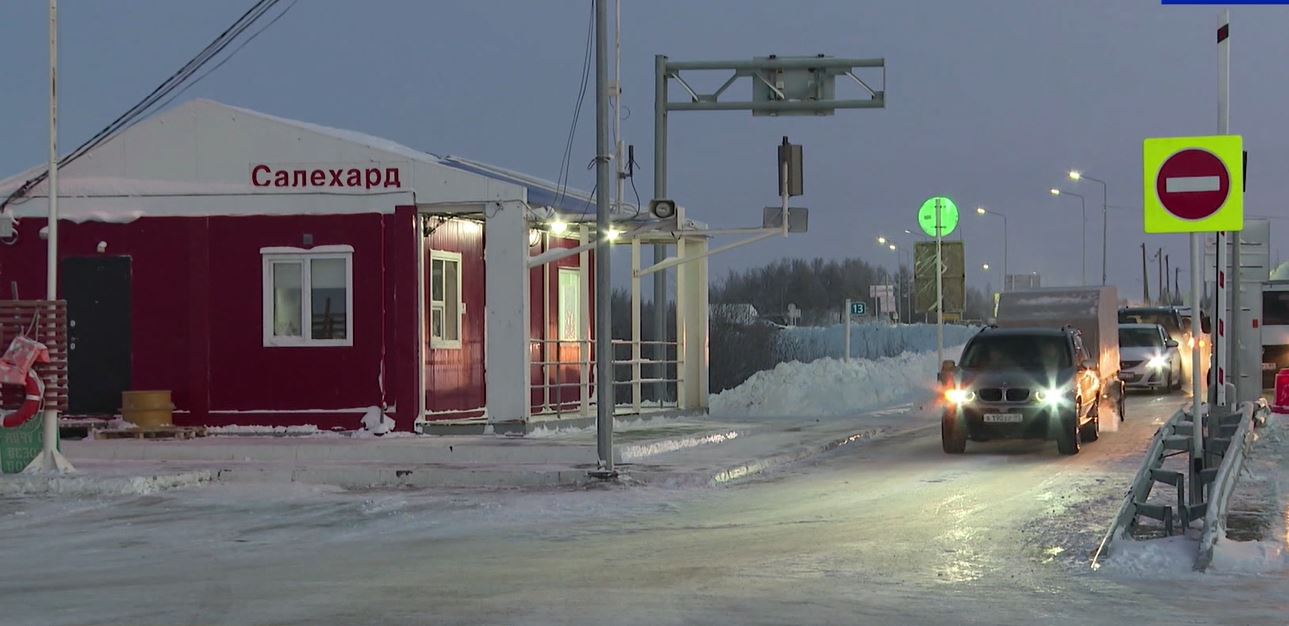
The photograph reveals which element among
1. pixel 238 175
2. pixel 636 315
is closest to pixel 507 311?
pixel 238 175

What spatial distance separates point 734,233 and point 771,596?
15.8 meters

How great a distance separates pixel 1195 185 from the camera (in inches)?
489

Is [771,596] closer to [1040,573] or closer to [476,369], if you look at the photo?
[1040,573]

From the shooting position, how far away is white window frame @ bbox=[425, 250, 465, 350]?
78.0 feet

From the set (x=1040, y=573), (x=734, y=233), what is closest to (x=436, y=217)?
(x=734, y=233)

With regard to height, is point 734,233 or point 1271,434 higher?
point 734,233

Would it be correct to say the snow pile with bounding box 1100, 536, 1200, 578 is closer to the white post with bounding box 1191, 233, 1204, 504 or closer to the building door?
the white post with bounding box 1191, 233, 1204, 504

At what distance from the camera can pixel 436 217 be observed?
932 inches

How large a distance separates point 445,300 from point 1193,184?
14209 mm

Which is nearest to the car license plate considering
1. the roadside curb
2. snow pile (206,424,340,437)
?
the roadside curb

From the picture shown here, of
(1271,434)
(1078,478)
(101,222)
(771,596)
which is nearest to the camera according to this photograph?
(771,596)

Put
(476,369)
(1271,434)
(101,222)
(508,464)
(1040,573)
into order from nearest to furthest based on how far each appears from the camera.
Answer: (1040,573), (508,464), (1271,434), (101,222), (476,369)

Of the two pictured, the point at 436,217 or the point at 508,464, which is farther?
the point at 436,217

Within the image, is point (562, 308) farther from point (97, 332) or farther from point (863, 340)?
point (863, 340)
